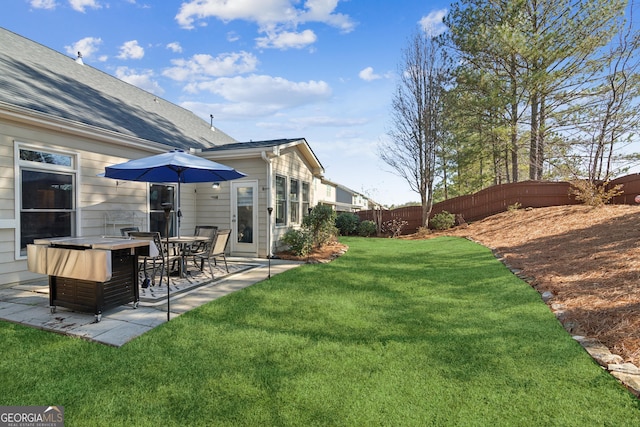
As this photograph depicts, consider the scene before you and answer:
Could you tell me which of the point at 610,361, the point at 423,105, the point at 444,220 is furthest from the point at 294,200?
the point at 423,105

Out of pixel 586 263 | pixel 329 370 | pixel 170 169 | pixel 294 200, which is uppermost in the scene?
pixel 170 169

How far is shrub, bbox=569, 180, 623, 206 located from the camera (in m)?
9.50

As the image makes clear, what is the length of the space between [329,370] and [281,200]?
278 inches

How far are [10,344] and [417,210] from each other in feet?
48.5

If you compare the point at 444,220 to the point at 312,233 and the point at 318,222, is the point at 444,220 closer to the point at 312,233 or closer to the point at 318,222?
the point at 318,222

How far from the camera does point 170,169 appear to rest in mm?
6105

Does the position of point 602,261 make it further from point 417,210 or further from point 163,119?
point 163,119

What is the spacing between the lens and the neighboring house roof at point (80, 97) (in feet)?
19.0

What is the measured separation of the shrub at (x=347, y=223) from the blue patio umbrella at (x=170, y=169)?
30.4 ft

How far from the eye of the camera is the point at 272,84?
15.9 meters

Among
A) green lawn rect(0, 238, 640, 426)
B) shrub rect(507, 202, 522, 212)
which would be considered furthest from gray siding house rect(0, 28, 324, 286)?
shrub rect(507, 202, 522, 212)

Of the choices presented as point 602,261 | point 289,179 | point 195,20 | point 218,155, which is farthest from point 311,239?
point 195,20

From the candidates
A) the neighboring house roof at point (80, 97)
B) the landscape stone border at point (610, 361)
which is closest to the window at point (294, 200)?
the neighboring house roof at point (80, 97)

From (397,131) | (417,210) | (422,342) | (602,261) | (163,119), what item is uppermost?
(397,131)
